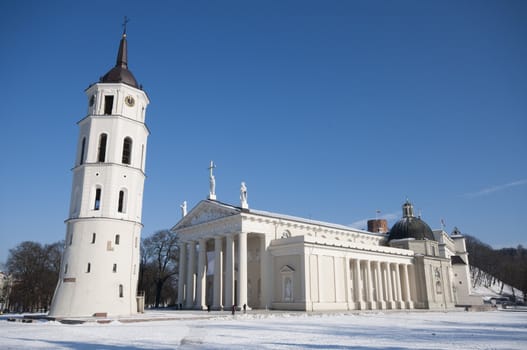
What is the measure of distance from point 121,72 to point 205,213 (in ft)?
67.9

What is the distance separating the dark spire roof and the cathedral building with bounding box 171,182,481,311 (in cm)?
1663

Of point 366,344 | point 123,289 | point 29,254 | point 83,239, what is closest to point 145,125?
point 83,239

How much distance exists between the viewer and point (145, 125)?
1428 inches

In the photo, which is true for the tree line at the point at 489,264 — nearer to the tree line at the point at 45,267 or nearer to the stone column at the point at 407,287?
the stone column at the point at 407,287

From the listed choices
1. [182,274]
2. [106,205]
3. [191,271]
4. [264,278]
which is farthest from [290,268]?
[106,205]

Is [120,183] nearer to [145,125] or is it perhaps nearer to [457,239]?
[145,125]

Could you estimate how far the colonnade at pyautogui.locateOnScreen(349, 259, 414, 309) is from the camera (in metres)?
49.8

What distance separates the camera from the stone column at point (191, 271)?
2001 inches

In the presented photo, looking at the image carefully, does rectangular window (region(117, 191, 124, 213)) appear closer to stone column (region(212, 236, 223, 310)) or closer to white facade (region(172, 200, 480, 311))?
white facade (region(172, 200, 480, 311))

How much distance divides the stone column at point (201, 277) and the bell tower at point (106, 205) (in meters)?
16.6

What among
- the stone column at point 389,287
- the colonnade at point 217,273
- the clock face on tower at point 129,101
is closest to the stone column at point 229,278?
the colonnade at point 217,273

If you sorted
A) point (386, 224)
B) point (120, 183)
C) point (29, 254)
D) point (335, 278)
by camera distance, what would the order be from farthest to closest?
point (386, 224), point (29, 254), point (335, 278), point (120, 183)

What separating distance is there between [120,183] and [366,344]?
24209mm

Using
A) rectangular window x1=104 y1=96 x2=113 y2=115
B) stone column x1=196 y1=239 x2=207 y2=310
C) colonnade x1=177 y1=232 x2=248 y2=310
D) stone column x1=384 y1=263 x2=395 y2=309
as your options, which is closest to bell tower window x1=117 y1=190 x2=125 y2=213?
rectangular window x1=104 y1=96 x2=113 y2=115
